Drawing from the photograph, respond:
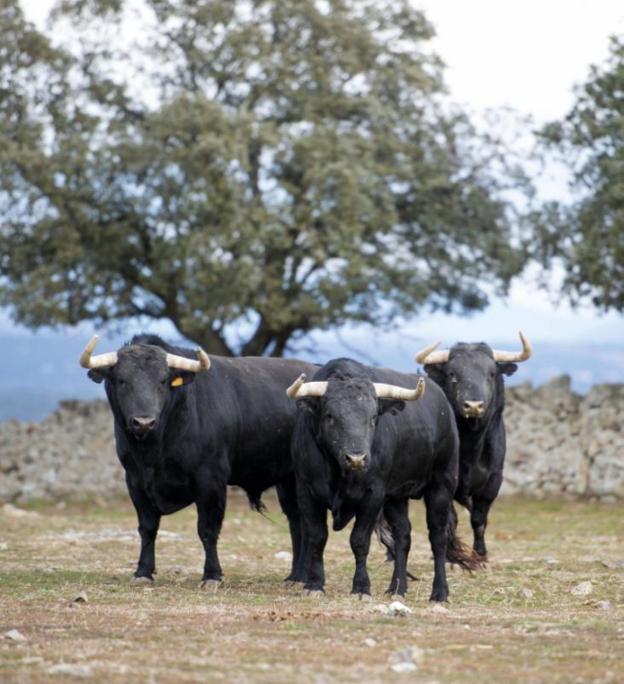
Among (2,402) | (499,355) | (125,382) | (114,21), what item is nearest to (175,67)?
(114,21)

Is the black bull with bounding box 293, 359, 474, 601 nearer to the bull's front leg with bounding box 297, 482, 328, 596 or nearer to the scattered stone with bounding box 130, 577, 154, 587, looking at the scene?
the bull's front leg with bounding box 297, 482, 328, 596

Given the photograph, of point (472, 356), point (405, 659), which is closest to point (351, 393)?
point (472, 356)

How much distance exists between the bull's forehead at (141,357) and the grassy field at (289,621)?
1764mm

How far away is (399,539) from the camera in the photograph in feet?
40.3

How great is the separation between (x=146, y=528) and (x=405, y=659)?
5437 mm

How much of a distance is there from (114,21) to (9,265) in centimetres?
502

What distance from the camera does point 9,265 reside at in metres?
29.6

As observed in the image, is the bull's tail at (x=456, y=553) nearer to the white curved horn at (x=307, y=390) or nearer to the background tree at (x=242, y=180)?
the white curved horn at (x=307, y=390)

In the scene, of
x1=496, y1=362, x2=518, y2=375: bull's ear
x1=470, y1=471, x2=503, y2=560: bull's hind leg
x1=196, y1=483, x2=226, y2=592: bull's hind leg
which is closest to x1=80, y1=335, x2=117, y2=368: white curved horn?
x1=196, y1=483, x2=226, y2=592: bull's hind leg

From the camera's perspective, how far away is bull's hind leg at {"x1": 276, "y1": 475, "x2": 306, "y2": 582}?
13.2 meters

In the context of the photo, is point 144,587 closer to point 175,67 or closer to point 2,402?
point 175,67

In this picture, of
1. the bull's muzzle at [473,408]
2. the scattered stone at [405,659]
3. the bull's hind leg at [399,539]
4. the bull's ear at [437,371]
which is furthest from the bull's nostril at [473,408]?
the scattered stone at [405,659]

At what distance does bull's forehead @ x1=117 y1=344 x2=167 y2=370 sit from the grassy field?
176cm

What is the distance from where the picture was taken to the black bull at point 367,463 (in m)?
11.5
